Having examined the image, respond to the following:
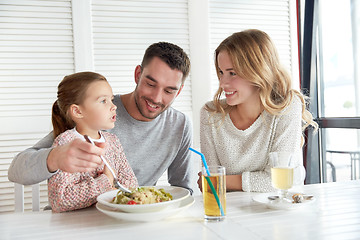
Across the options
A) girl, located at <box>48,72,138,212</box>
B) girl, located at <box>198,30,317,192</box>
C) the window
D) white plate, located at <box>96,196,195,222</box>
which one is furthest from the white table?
the window

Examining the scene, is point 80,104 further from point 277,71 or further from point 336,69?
point 336,69

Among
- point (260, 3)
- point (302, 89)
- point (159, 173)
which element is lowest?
point (159, 173)

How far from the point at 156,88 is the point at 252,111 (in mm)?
506

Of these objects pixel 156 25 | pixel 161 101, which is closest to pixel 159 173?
pixel 161 101

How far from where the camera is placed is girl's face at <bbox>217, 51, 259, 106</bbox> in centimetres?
169


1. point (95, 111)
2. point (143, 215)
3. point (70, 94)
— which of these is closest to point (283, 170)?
point (143, 215)

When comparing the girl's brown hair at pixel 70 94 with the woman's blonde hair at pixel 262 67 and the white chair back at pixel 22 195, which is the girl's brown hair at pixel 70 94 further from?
the woman's blonde hair at pixel 262 67

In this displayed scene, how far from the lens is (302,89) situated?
10.2ft

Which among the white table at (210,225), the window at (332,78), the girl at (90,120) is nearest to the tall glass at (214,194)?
the white table at (210,225)

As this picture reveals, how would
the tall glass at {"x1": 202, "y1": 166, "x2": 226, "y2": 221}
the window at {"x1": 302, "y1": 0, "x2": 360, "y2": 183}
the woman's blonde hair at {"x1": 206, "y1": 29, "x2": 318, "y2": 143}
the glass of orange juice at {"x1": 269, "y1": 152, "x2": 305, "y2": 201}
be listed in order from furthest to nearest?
the window at {"x1": 302, "y1": 0, "x2": 360, "y2": 183} → the woman's blonde hair at {"x1": 206, "y1": 29, "x2": 318, "y2": 143} → the glass of orange juice at {"x1": 269, "y1": 152, "x2": 305, "y2": 201} → the tall glass at {"x1": 202, "y1": 166, "x2": 226, "y2": 221}

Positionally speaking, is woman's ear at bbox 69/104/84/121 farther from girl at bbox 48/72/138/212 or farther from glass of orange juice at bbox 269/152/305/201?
glass of orange juice at bbox 269/152/305/201

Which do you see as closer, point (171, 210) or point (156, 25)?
point (171, 210)

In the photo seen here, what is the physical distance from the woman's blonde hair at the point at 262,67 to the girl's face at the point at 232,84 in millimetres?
26

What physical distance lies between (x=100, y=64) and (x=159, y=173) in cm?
112
